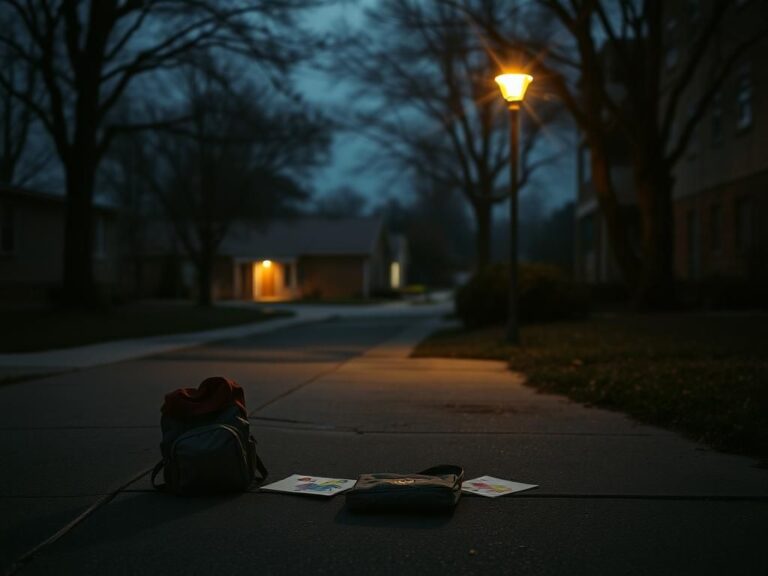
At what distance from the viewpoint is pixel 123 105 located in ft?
119

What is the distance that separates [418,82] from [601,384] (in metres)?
23.2

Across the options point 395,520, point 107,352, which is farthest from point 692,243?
point 395,520

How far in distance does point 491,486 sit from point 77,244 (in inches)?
834

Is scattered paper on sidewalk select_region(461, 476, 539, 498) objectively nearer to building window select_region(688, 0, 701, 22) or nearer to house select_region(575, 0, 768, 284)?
house select_region(575, 0, 768, 284)

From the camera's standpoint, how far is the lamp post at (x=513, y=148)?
→ 576 inches

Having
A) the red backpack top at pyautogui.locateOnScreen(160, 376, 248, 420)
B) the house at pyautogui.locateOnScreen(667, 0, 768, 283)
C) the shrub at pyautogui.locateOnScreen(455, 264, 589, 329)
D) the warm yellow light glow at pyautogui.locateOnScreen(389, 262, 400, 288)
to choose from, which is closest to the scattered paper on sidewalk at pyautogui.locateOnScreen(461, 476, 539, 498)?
the red backpack top at pyautogui.locateOnScreen(160, 376, 248, 420)

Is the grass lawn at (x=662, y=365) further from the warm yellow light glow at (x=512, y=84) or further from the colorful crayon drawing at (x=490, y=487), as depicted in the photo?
the warm yellow light glow at (x=512, y=84)

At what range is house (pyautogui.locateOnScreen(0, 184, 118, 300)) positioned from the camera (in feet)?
91.0

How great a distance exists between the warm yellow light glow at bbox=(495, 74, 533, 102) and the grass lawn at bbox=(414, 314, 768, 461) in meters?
4.52

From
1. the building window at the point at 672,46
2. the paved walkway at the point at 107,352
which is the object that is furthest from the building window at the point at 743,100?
the paved walkway at the point at 107,352

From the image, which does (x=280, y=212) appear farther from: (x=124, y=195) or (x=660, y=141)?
(x=660, y=141)

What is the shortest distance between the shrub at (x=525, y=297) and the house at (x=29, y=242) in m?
15.3

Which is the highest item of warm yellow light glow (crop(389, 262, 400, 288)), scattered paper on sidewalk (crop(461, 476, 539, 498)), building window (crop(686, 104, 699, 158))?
building window (crop(686, 104, 699, 158))

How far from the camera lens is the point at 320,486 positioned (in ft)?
18.4
